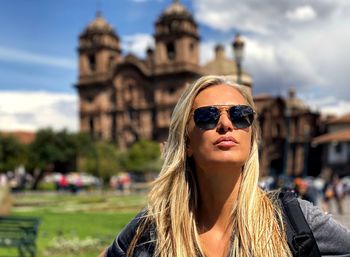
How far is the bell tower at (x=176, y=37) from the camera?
72312mm

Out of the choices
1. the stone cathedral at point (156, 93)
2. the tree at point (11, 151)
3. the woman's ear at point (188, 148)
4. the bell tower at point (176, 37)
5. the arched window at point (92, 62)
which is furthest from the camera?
the arched window at point (92, 62)

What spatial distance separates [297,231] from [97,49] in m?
82.1

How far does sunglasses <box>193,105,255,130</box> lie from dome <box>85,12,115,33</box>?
81.8 metres

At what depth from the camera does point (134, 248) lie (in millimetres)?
2254

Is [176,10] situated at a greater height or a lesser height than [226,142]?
greater

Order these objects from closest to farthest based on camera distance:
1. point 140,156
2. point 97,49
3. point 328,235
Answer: point 328,235, point 140,156, point 97,49

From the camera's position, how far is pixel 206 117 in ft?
7.32

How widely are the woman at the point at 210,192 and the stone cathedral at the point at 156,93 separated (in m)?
67.3

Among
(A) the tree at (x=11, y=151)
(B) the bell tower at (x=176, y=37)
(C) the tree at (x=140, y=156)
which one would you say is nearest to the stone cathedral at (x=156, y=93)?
(B) the bell tower at (x=176, y=37)

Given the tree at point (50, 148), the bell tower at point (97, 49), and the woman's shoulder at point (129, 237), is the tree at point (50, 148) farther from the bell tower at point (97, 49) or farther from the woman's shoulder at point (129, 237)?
the woman's shoulder at point (129, 237)

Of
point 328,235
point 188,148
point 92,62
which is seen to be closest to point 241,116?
point 188,148

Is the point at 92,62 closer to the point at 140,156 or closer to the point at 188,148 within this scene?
the point at 140,156

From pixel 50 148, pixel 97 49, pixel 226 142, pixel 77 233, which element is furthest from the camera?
pixel 97 49

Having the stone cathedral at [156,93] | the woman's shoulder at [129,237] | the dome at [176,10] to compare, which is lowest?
the woman's shoulder at [129,237]
